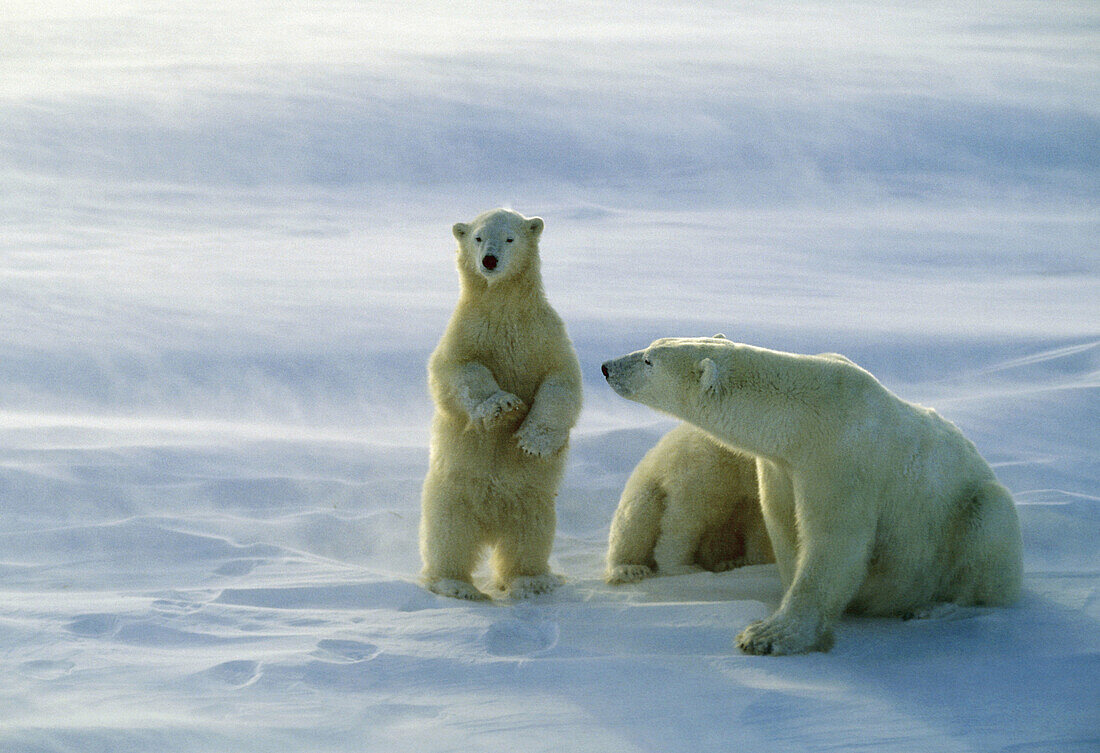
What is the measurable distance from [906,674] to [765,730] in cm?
66

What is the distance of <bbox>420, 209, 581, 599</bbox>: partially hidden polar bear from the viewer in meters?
4.52

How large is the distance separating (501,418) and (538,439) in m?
0.17

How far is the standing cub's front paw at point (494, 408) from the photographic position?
438 cm

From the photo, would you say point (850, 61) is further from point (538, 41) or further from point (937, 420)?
point (937, 420)

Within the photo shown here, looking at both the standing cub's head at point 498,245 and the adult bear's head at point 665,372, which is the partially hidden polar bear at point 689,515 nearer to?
the adult bear's head at point 665,372

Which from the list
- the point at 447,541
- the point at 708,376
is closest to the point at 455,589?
the point at 447,541

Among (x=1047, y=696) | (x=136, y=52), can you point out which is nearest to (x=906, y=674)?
(x=1047, y=696)

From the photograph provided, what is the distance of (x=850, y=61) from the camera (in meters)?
16.5

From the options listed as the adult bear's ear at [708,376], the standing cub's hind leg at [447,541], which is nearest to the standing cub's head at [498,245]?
the standing cub's hind leg at [447,541]

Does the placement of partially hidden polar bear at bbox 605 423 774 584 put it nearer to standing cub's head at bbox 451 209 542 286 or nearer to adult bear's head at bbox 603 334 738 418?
adult bear's head at bbox 603 334 738 418

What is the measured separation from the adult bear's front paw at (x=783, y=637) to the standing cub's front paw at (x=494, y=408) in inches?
48.7

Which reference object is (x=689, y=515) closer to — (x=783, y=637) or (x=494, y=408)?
(x=494, y=408)

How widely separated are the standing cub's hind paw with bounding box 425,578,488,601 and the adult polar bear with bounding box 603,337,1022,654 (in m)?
1.03

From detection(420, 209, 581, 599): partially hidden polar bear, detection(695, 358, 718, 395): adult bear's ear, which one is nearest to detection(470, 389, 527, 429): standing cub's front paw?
detection(420, 209, 581, 599): partially hidden polar bear
